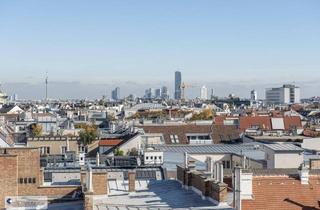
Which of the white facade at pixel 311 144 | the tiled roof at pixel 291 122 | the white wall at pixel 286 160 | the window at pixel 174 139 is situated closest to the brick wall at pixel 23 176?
the white wall at pixel 286 160

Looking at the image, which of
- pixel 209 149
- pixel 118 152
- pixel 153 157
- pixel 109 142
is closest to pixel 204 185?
pixel 153 157

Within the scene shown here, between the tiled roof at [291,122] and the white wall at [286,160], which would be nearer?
the white wall at [286,160]

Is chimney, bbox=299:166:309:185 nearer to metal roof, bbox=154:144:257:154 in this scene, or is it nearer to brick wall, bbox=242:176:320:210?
brick wall, bbox=242:176:320:210

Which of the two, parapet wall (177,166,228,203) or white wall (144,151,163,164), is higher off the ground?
parapet wall (177,166,228,203)

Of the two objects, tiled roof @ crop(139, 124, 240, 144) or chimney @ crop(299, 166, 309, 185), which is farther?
tiled roof @ crop(139, 124, 240, 144)

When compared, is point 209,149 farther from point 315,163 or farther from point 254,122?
point 254,122

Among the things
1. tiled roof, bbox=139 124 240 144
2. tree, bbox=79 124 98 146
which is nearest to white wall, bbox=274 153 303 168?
tiled roof, bbox=139 124 240 144

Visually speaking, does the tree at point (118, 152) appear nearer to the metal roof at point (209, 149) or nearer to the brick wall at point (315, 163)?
the metal roof at point (209, 149)

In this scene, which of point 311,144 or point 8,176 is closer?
point 8,176
